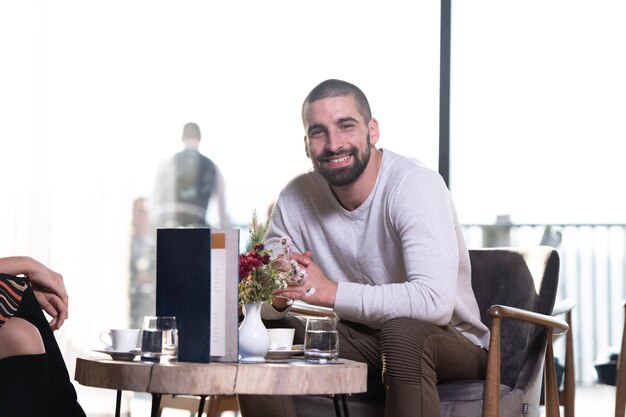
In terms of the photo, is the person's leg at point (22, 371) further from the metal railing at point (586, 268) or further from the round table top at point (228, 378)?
the metal railing at point (586, 268)

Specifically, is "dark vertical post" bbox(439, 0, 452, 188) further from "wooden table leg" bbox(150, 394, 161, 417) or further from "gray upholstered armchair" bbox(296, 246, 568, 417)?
"wooden table leg" bbox(150, 394, 161, 417)

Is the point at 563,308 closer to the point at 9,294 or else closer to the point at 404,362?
the point at 404,362

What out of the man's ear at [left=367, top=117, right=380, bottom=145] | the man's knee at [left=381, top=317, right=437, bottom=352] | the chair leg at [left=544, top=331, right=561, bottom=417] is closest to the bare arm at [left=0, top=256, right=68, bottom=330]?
the man's knee at [left=381, top=317, right=437, bottom=352]

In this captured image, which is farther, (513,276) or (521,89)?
(521,89)

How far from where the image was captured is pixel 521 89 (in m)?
6.30

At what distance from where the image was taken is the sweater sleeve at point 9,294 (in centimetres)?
212

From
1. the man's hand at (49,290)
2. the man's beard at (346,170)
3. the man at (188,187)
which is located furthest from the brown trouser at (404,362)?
the man at (188,187)

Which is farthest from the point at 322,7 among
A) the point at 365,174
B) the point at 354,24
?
the point at 365,174

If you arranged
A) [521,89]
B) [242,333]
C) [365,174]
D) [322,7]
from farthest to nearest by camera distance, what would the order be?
1. [521,89]
2. [322,7]
3. [365,174]
4. [242,333]

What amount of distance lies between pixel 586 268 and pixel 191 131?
256 cm

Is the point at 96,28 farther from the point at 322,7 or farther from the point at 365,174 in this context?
the point at 365,174

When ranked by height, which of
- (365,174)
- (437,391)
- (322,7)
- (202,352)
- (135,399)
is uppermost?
(322,7)

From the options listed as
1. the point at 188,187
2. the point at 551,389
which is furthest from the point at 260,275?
the point at 188,187

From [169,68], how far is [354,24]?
106 cm
